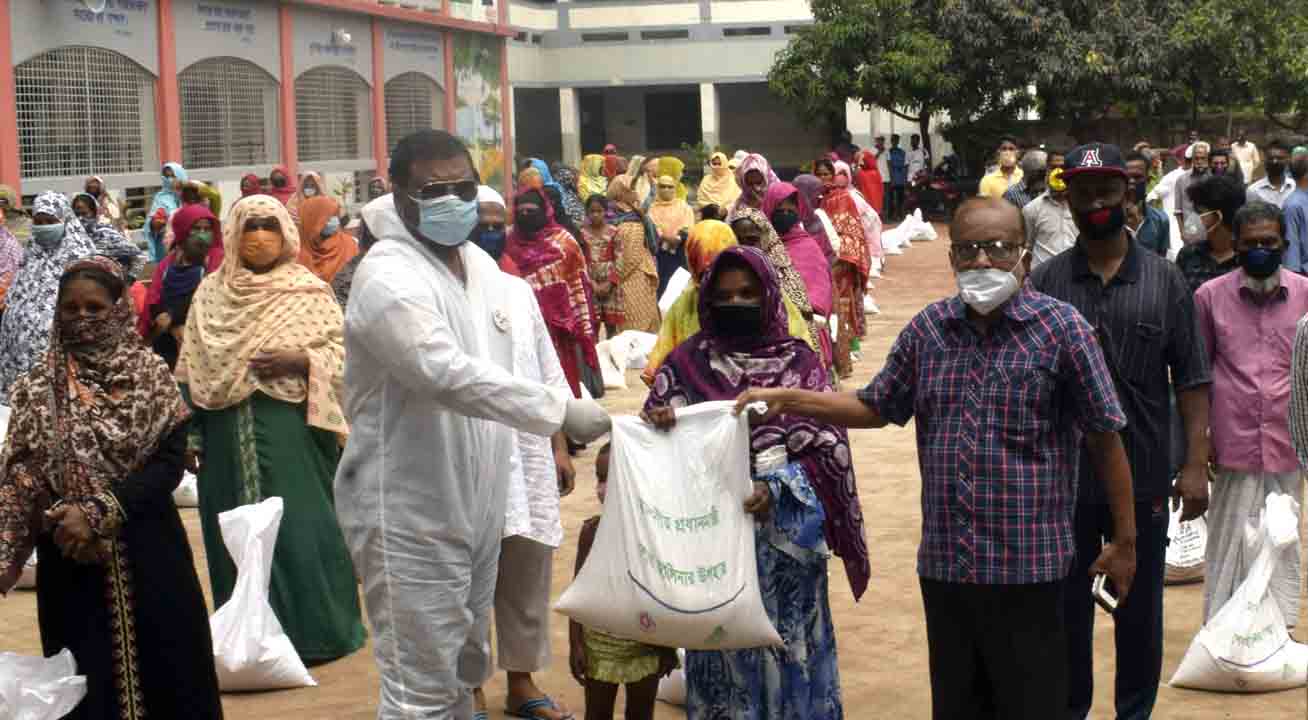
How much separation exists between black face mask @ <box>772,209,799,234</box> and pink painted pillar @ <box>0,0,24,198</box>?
10378mm

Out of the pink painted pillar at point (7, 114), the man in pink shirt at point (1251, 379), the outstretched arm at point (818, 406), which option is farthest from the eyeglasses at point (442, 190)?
the pink painted pillar at point (7, 114)

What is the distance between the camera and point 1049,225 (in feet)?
27.9

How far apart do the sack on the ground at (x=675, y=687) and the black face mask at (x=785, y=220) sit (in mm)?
4222

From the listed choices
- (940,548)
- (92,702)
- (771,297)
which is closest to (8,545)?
(92,702)

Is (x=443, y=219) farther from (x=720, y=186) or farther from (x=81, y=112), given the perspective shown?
(x=81, y=112)

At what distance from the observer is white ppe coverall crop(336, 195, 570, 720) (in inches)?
162

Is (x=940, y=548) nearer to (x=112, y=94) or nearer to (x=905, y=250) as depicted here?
(x=112, y=94)

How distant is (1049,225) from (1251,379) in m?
2.59

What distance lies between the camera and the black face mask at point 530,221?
10.4 m

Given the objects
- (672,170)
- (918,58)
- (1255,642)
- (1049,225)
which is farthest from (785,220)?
(918,58)

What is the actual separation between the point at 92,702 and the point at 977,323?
2.55 meters

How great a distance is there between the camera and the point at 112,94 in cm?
2022

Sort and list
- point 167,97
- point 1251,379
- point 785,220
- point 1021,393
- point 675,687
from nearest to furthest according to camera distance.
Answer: point 1021,393
point 675,687
point 1251,379
point 785,220
point 167,97

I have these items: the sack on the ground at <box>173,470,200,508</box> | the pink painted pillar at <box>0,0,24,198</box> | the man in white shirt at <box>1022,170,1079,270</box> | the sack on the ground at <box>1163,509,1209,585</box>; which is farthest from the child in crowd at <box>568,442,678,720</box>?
the pink painted pillar at <box>0,0,24,198</box>
